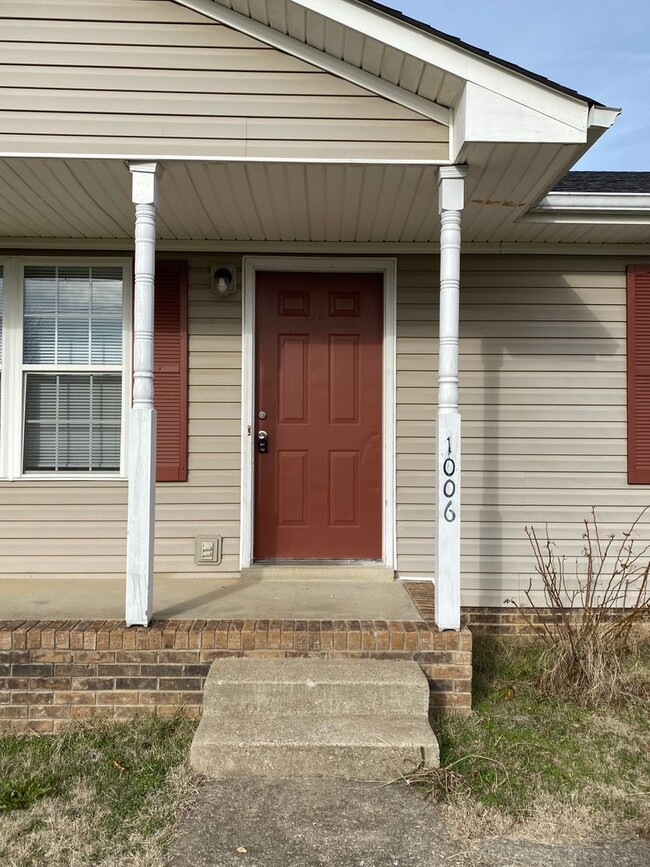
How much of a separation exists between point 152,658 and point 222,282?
2.53 metres

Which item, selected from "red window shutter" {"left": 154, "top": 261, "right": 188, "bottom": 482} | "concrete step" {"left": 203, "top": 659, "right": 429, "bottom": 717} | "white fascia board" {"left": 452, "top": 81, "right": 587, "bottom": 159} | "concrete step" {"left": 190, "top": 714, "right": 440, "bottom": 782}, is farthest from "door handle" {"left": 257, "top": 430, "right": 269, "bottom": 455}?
"white fascia board" {"left": 452, "top": 81, "right": 587, "bottom": 159}

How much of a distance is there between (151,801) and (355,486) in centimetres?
253

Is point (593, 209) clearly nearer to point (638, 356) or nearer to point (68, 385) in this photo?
point (638, 356)

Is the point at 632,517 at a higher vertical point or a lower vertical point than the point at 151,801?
higher

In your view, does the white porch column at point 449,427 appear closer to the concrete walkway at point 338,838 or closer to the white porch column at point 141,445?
the concrete walkway at point 338,838

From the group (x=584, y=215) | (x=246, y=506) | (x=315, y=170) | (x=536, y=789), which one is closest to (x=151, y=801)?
(x=536, y=789)

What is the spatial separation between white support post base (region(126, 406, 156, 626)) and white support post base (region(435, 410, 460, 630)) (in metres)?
1.48

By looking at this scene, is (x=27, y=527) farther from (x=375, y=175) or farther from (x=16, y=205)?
(x=375, y=175)

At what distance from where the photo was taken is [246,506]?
453 centimetres

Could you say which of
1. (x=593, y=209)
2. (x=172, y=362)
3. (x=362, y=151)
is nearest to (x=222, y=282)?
(x=172, y=362)

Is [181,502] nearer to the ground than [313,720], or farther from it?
farther from it

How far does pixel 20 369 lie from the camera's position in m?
4.50

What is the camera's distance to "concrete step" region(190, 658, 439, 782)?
2711mm

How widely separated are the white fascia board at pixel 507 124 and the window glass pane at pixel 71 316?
106 inches
